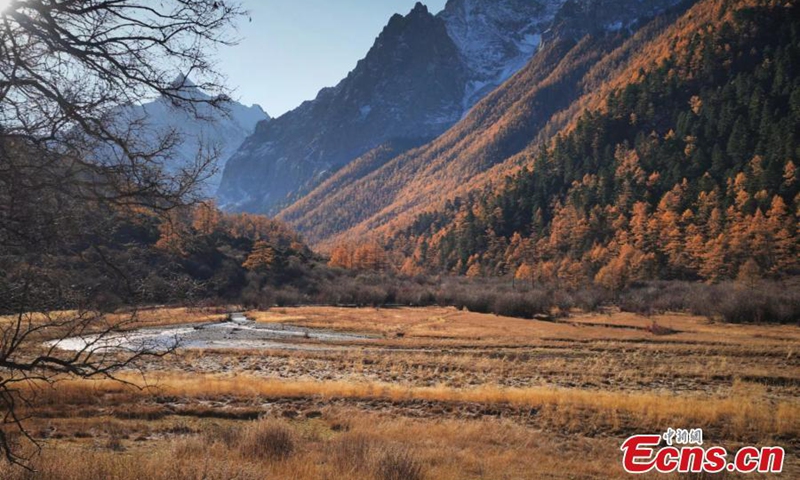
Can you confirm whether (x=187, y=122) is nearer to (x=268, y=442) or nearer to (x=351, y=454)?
(x=351, y=454)

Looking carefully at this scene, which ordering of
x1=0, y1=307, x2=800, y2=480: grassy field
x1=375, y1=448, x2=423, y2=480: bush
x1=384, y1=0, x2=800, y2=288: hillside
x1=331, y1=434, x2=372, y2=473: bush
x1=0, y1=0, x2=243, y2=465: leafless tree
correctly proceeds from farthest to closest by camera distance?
x1=384, y1=0, x2=800, y2=288: hillside < x1=0, y1=307, x2=800, y2=480: grassy field < x1=331, y1=434, x2=372, y2=473: bush < x1=375, y1=448, x2=423, y2=480: bush < x1=0, y1=0, x2=243, y2=465: leafless tree

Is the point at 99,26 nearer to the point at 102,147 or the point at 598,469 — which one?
the point at 102,147

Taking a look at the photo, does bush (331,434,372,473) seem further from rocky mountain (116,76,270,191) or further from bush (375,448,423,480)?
rocky mountain (116,76,270,191)

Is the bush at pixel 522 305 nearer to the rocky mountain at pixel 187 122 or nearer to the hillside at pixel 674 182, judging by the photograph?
the hillside at pixel 674 182

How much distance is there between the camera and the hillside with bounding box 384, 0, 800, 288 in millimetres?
84188

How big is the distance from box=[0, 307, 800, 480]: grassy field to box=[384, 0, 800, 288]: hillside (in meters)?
47.1

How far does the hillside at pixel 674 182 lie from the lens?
8419 cm

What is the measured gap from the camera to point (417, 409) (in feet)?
58.1

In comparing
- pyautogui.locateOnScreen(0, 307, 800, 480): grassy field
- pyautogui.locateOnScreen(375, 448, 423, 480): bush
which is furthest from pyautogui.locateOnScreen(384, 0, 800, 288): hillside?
pyautogui.locateOnScreen(375, 448, 423, 480): bush

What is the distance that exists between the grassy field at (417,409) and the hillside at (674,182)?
4708 cm

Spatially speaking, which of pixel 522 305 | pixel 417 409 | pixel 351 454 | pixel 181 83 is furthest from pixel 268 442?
pixel 522 305

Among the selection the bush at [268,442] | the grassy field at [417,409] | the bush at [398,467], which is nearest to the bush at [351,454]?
the grassy field at [417,409]

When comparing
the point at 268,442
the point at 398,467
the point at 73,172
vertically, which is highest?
the point at 73,172

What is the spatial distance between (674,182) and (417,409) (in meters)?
114
